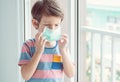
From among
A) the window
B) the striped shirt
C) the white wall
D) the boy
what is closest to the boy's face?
the boy

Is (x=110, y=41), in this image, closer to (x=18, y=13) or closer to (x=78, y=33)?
(x=78, y=33)

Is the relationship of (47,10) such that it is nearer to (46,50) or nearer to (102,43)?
(46,50)

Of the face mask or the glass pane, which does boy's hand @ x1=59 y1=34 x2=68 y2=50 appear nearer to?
the face mask

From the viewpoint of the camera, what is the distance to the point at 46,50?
1.36 metres

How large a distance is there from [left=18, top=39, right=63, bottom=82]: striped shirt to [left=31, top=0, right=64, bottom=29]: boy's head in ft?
0.42

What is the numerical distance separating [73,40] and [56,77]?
542mm

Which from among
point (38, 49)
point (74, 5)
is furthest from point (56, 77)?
point (74, 5)

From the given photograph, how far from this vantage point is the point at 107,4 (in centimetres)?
193

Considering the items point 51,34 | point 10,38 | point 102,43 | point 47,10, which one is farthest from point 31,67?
point 10,38

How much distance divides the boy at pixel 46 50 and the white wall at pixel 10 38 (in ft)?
4.16

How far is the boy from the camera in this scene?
130cm

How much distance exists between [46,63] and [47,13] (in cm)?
25

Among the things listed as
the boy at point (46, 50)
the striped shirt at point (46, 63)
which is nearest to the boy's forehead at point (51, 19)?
the boy at point (46, 50)

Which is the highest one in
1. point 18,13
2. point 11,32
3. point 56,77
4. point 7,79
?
point 18,13
